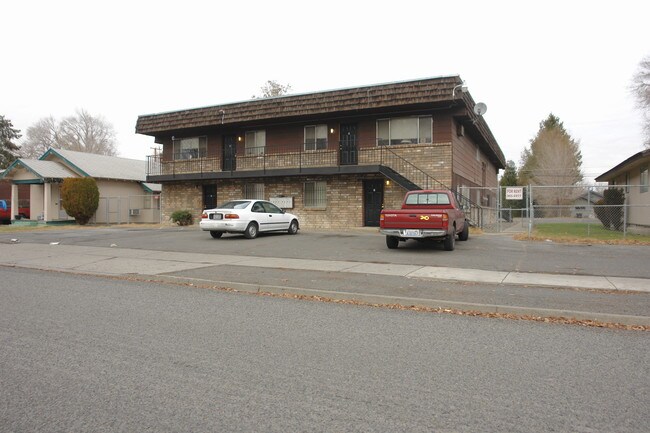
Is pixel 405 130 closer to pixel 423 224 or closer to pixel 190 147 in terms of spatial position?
pixel 423 224

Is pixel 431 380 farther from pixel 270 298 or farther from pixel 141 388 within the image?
pixel 270 298

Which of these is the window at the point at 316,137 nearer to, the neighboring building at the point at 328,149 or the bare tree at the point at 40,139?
the neighboring building at the point at 328,149

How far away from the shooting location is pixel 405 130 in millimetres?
21438

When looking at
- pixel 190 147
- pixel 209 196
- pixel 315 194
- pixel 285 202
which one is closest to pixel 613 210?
pixel 315 194


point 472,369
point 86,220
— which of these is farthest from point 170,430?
point 86,220

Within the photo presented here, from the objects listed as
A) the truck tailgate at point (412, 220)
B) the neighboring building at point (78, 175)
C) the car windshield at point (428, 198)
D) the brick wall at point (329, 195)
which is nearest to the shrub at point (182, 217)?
the brick wall at point (329, 195)

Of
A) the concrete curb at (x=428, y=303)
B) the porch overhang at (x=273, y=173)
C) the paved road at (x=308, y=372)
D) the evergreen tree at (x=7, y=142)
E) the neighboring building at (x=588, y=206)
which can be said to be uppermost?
the evergreen tree at (x=7, y=142)

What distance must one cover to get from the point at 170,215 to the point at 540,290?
23.9m

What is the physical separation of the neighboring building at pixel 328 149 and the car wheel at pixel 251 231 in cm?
604

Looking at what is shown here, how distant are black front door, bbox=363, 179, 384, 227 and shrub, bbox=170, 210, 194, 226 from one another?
10530 mm

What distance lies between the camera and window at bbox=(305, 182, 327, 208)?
23.3 metres

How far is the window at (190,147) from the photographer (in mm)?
27234

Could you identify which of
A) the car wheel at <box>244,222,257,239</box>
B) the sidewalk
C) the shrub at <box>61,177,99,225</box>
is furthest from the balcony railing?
the sidewalk

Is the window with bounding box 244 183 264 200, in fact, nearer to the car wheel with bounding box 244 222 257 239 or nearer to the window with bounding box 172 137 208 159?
the window with bounding box 172 137 208 159
